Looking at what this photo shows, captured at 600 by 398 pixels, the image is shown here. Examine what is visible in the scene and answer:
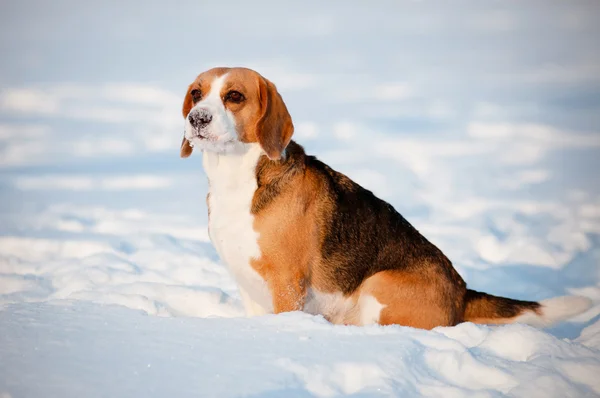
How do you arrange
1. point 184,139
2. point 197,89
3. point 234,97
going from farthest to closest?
point 184,139, point 197,89, point 234,97

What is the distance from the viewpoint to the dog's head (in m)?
6.38

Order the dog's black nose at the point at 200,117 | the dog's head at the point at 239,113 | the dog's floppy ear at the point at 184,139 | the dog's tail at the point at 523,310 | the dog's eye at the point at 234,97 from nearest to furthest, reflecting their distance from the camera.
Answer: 1. the dog's black nose at the point at 200,117
2. the dog's head at the point at 239,113
3. the dog's eye at the point at 234,97
4. the dog's floppy ear at the point at 184,139
5. the dog's tail at the point at 523,310

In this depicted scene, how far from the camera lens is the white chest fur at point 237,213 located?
6746 mm

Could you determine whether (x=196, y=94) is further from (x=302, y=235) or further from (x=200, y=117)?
(x=302, y=235)

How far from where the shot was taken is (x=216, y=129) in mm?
6320

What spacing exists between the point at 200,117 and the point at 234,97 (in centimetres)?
46

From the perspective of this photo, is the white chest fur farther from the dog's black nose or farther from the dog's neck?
the dog's black nose

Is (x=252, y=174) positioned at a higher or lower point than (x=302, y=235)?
higher

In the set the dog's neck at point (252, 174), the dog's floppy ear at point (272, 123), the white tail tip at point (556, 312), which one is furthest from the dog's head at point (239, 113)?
the white tail tip at point (556, 312)

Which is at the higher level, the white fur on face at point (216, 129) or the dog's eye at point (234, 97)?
the dog's eye at point (234, 97)

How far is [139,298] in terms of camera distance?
9.01 meters

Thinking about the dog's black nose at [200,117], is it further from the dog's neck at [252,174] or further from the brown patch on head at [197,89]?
the dog's neck at [252,174]

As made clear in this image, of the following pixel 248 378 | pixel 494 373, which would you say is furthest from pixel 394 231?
pixel 248 378

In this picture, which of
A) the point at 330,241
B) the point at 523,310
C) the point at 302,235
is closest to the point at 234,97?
the point at 302,235
